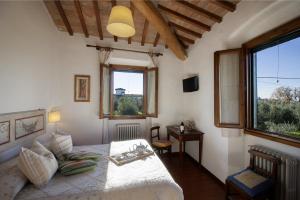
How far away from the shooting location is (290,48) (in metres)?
1.92

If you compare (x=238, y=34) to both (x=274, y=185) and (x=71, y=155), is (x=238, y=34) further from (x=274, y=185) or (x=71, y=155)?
(x=71, y=155)

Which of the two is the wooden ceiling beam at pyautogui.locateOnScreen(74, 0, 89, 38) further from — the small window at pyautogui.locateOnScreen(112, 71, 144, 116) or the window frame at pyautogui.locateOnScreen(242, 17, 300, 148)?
the window frame at pyautogui.locateOnScreen(242, 17, 300, 148)

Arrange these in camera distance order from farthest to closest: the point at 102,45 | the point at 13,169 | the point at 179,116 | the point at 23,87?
the point at 179,116, the point at 102,45, the point at 23,87, the point at 13,169

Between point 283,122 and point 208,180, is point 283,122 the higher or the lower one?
the higher one

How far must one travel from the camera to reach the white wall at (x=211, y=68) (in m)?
1.90

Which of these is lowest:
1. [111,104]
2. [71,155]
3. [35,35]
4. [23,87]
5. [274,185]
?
[274,185]

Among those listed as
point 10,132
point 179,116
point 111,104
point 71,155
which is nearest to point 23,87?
point 10,132

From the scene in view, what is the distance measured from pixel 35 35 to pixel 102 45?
140 cm

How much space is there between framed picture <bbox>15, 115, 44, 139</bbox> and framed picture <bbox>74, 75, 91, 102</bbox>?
961mm

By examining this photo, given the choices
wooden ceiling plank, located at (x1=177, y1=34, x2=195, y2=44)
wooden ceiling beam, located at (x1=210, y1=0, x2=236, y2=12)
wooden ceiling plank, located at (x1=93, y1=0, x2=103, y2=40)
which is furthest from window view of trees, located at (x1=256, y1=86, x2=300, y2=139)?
wooden ceiling plank, located at (x1=93, y1=0, x2=103, y2=40)

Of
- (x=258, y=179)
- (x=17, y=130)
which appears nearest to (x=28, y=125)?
(x=17, y=130)

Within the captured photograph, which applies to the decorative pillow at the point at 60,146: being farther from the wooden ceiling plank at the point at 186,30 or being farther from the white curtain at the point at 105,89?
the wooden ceiling plank at the point at 186,30

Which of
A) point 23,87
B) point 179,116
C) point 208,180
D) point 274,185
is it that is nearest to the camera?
point 274,185

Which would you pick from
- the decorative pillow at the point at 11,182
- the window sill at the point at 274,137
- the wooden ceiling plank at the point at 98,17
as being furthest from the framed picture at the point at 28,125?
the window sill at the point at 274,137
